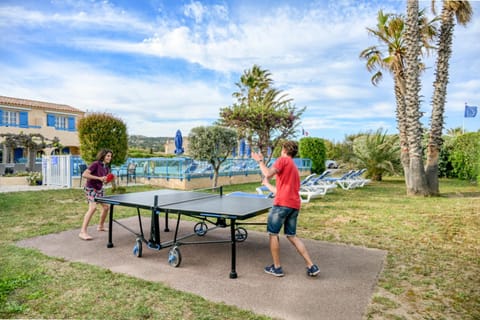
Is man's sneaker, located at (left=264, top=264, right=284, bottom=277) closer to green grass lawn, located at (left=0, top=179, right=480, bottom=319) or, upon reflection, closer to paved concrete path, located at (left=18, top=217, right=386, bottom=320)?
paved concrete path, located at (left=18, top=217, right=386, bottom=320)

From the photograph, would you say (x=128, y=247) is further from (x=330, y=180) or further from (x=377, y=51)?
(x=377, y=51)

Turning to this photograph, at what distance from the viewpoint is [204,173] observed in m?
15.6

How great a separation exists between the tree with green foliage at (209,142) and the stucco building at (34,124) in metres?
15.2

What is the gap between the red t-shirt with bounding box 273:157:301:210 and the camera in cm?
368

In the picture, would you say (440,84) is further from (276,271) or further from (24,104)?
(24,104)

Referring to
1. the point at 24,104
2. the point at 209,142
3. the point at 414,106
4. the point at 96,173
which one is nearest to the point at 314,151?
the point at 414,106

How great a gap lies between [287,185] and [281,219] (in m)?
0.40

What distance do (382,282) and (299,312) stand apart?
136 centimetres

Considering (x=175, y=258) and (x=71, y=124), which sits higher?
(x=71, y=124)

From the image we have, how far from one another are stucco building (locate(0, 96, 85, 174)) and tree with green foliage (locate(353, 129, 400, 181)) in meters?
20.5

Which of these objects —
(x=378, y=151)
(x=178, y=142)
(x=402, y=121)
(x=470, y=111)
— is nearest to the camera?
(x=402, y=121)

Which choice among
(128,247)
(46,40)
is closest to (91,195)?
(128,247)

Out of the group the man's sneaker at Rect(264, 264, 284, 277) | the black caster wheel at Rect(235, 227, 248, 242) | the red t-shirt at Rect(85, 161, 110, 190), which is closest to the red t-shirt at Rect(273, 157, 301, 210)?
the man's sneaker at Rect(264, 264, 284, 277)

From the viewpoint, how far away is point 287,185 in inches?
145
